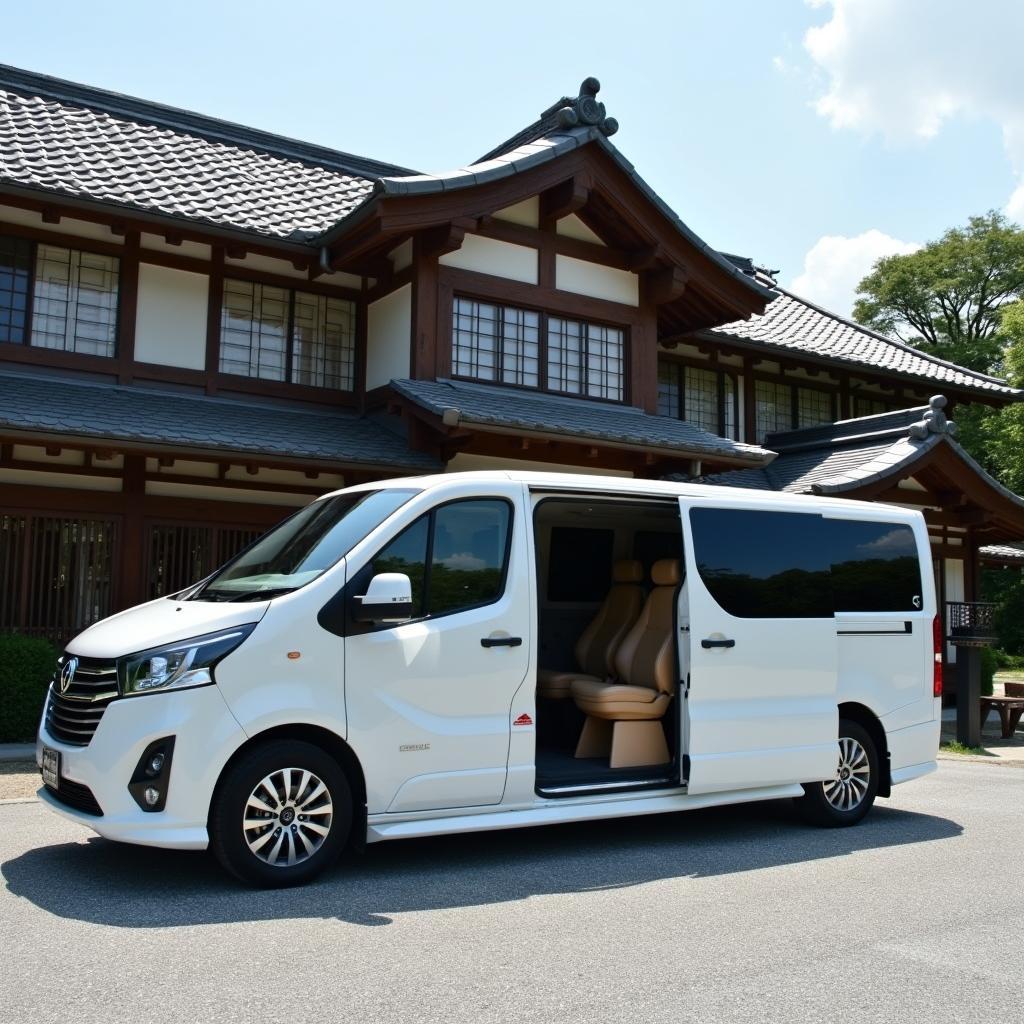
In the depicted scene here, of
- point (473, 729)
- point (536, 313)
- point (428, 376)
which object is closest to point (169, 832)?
point (473, 729)

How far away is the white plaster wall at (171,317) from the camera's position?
41.1 ft

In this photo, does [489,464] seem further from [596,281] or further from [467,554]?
[467,554]

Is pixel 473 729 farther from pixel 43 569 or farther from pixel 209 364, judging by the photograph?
pixel 209 364

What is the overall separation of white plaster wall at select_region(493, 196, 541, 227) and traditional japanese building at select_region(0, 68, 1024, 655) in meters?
0.03

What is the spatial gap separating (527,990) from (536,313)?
11058 millimetres

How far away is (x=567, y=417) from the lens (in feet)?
42.8

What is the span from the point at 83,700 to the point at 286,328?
8.76m

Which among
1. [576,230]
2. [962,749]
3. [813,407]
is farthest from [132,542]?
[813,407]

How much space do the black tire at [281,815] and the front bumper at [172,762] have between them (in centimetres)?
11

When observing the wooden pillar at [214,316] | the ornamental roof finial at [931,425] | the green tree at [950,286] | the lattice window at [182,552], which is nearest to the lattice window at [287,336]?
the wooden pillar at [214,316]

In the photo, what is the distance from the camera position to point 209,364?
42.2 ft

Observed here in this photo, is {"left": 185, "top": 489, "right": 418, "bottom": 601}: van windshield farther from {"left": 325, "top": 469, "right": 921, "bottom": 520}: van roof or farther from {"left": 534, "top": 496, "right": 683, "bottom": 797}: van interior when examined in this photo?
{"left": 534, "top": 496, "right": 683, "bottom": 797}: van interior

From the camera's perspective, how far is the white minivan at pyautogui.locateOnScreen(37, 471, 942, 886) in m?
5.31

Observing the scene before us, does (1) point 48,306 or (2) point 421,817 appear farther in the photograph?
(1) point 48,306
